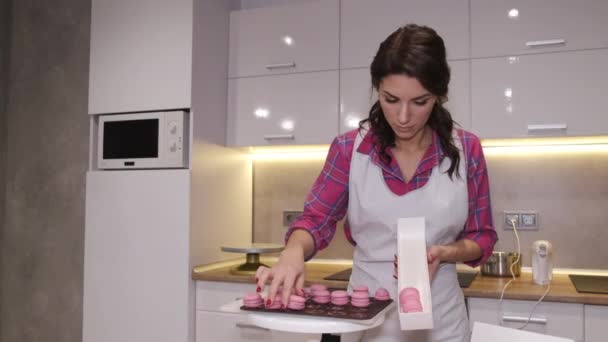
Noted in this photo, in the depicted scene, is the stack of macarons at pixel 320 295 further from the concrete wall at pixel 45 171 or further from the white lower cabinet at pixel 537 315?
the concrete wall at pixel 45 171

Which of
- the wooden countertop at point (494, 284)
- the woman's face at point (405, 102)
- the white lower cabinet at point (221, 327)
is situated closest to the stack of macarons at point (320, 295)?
the woman's face at point (405, 102)

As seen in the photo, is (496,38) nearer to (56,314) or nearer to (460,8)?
(460,8)

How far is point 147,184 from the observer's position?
85.7 inches

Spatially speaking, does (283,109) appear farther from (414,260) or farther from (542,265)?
(414,260)

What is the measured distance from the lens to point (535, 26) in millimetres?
2002

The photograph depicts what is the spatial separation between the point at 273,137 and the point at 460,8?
37.1 inches

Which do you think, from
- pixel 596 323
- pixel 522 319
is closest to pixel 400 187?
pixel 522 319

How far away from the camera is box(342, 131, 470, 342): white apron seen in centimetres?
117

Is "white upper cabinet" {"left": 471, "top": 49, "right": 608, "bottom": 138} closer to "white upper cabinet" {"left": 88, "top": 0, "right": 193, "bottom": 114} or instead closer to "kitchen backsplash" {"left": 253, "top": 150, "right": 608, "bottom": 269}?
"kitchen backsplash" {"left": 253, "top": 150, "right": 608, "bottom": 269}

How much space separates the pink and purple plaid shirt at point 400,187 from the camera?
1178 mm

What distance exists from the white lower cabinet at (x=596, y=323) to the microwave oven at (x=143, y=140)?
61.7 inches

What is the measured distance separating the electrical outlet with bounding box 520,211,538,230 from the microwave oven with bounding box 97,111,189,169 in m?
1.47

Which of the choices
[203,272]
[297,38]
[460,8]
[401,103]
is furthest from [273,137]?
[401,103]

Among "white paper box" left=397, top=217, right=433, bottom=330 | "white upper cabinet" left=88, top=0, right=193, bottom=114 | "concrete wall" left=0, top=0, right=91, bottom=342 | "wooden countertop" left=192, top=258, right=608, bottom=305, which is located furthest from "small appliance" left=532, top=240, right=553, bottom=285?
"concrete wall" left=0, top=0, right=91, bottom=342
